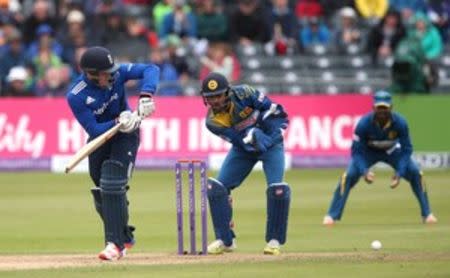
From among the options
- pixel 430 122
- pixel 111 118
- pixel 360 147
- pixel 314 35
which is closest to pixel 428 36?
pixel 314 35

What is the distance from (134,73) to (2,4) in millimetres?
14930

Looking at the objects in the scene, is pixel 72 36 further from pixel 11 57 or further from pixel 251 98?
pixel 251 98

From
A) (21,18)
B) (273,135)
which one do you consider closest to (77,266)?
(273,135)

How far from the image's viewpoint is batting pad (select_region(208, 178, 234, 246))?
1397 centimetres

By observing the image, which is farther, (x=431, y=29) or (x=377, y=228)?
(x=431, y=29)

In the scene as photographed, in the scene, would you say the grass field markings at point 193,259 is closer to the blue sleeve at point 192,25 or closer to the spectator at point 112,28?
the spectator at point 112,28

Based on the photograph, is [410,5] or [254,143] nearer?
[254,143]

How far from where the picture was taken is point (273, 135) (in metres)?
14.0

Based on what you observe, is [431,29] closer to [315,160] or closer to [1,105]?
[315,160]

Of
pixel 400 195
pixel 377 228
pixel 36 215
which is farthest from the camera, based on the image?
pixel 400 195

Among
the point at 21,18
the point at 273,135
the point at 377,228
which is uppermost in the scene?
the point at 21,18

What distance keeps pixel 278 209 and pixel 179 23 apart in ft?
46.1

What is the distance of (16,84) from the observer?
84.4ft

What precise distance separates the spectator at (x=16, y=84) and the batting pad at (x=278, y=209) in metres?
12.4
